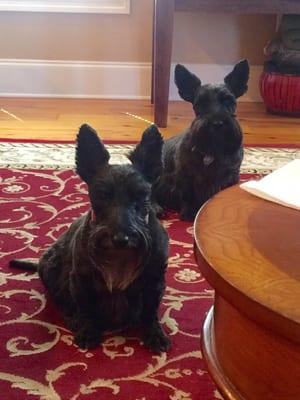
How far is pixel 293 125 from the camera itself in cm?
357

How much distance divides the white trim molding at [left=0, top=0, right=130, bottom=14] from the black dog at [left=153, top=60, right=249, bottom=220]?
1.74 metres

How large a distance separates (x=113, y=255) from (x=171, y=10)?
2.08 metres

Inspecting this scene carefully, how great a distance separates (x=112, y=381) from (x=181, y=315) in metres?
0.34

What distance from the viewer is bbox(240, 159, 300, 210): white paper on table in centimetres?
117

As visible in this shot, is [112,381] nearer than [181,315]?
Yes

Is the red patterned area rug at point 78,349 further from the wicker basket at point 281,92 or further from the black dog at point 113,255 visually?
the wicker basket at point 281,92

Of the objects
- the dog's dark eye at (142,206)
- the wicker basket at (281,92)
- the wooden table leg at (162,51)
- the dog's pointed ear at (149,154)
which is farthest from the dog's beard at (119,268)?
the wicker basket at (281,92)

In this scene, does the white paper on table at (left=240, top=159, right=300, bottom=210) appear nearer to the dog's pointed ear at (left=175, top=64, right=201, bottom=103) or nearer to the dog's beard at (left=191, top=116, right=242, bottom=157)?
the dog's beard at (left=191, top=116, right=242, bottom=157)

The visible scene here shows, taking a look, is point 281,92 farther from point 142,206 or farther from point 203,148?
point 142,206

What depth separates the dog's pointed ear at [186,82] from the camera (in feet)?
7.45

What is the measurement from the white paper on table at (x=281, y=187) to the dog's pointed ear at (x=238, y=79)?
3.36 feet

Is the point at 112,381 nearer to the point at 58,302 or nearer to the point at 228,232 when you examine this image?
the point at 58,302

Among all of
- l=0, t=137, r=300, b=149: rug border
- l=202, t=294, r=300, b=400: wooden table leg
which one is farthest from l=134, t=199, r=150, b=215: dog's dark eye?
l=0, t=137, r=300, b=149: rug border

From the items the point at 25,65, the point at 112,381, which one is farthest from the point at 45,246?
the point at 25,65
